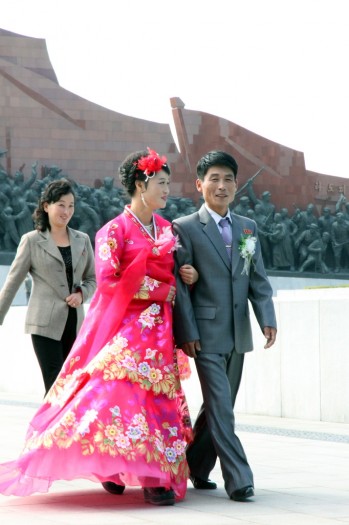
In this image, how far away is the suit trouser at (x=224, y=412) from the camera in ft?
13.8

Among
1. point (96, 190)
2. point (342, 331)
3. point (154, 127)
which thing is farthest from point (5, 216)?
point (342, 331)

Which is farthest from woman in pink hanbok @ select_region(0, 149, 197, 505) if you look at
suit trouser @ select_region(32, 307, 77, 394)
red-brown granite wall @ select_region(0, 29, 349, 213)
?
red-brown granite wall @ select_region(0, 29, 349, 213)

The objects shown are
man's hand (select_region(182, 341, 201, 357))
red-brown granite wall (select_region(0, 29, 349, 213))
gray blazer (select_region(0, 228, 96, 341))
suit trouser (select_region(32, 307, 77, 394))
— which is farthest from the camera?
red-brown granite wall (select_region(0, 29, 349, 213))

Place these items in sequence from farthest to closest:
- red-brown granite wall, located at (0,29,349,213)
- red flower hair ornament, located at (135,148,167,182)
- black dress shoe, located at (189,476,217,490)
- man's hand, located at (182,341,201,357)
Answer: red-brown granite wall, located at (0,29,349,213) < black dress shoe, located at (189,476,217,490) < red flower hair ornament, located at (135,148,167,182) < man's hand, located at (182,341,201,357)

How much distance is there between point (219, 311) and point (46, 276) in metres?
1.14

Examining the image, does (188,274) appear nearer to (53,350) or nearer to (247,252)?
(247,252)

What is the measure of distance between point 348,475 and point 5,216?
657 inches

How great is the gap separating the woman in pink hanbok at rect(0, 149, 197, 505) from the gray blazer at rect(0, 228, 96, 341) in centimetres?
85

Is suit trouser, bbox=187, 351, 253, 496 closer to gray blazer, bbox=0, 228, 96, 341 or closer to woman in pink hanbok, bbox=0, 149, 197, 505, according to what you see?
woman in pink hanbok, bbox=0, 149, 197, 505

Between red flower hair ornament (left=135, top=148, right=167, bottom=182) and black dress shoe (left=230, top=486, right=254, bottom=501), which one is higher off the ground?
red flower hair ornament (left=135, top=148, right=167, bottom=182)

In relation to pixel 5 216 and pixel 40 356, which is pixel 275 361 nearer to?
pixel 40 356

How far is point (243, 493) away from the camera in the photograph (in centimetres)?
418

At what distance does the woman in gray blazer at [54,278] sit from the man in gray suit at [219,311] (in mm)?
898

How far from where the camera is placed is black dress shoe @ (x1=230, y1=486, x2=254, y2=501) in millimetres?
4176
